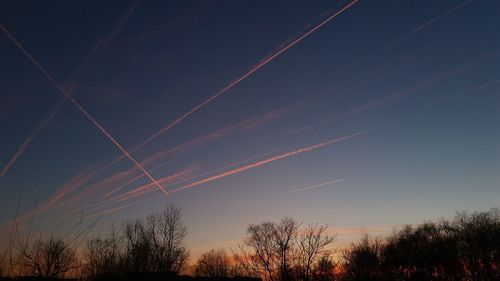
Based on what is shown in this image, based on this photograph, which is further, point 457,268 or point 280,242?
point 280,242

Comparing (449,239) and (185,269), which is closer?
(449,239)

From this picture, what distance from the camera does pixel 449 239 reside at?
64.8 m

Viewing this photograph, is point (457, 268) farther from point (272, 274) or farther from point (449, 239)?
point (272, 274)

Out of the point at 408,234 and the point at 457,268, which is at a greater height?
the point at 408,234

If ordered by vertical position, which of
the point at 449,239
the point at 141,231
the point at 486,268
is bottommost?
the point at 486,268

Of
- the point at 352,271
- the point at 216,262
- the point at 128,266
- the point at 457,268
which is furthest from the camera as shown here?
the point at 216,262

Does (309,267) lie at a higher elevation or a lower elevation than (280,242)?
lower

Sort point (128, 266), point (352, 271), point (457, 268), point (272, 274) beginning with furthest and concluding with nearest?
1. point (352, 271)
2. point (272, 274)
3. point (457, 268)
4. point (128, 266)

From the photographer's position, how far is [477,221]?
209 feet

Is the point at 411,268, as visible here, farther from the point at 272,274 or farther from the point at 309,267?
the point at 272,274

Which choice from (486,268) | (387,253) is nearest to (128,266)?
(387,253)

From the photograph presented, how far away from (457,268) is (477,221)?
8.57m

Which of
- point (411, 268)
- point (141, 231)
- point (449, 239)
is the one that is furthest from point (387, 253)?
point (141, 231)

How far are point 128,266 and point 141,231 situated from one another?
6.98 m
